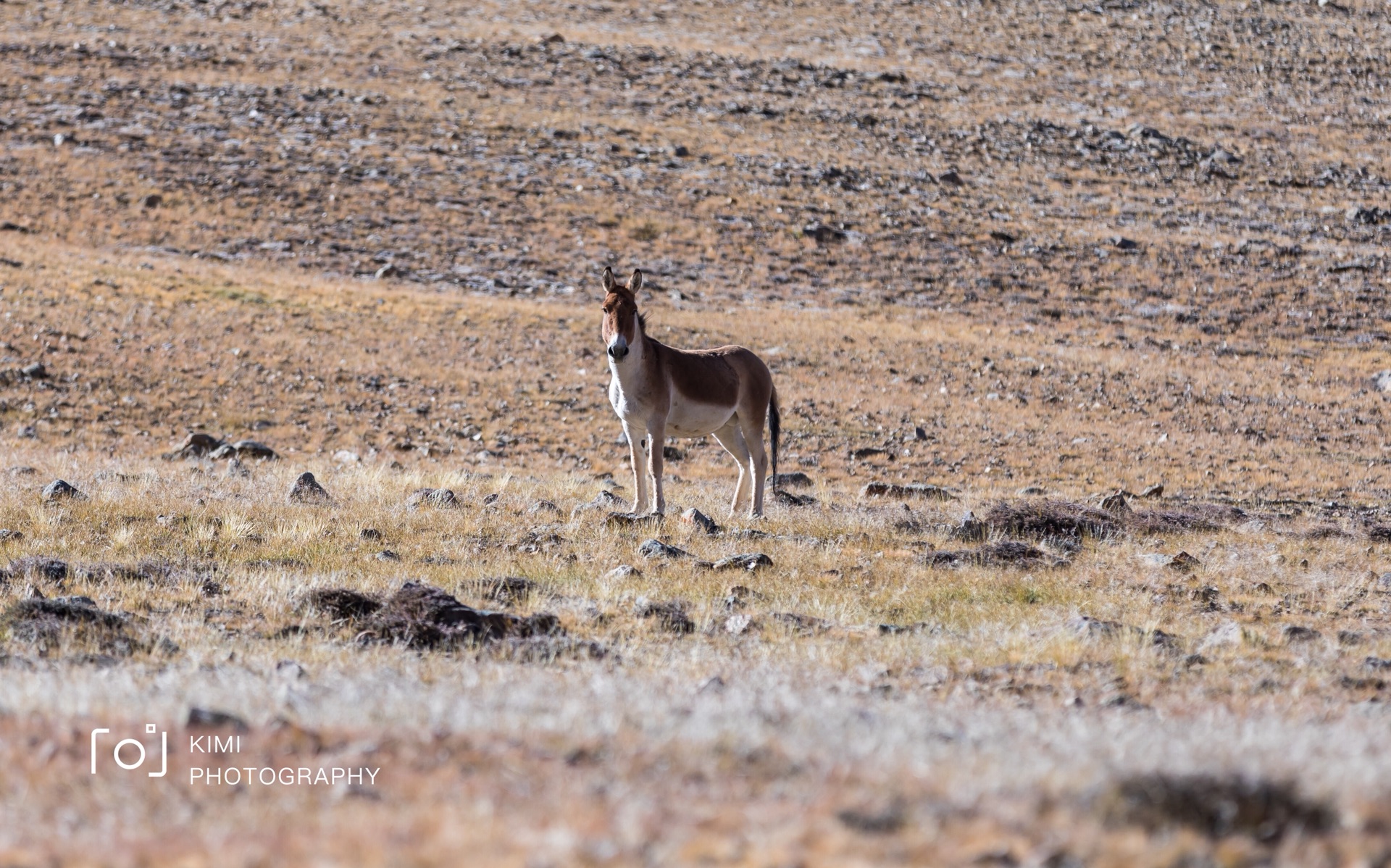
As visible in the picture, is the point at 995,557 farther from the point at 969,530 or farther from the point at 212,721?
the point at 212,721

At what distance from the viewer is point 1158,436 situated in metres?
25.0

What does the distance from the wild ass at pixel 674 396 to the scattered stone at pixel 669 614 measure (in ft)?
13.8

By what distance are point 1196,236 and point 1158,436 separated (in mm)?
19860

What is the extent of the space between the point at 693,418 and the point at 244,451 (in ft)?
31.2

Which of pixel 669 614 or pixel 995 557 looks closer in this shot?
pixel 669 614

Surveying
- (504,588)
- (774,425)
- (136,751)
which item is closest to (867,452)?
(774,425)

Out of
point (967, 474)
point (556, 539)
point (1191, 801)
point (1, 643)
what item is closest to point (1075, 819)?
point (1191, 801)

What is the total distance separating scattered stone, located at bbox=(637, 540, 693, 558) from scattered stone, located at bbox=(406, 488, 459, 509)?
3.38 metres

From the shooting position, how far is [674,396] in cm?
1402

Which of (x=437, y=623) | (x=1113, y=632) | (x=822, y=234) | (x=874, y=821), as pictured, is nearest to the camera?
(x=874, y=821)

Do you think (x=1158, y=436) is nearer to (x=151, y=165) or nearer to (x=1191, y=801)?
(x=1191, y=801)

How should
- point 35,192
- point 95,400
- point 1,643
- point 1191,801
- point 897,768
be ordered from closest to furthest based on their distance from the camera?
point 1191,801, point 897,768, point 1,643, point 95,400, point 35,192

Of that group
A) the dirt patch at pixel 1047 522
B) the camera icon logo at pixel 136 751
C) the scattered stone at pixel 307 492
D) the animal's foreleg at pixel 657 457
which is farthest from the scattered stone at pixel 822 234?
the camera icon logo at pixel 136 751

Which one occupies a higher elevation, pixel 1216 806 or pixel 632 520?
pixel 1216 806
